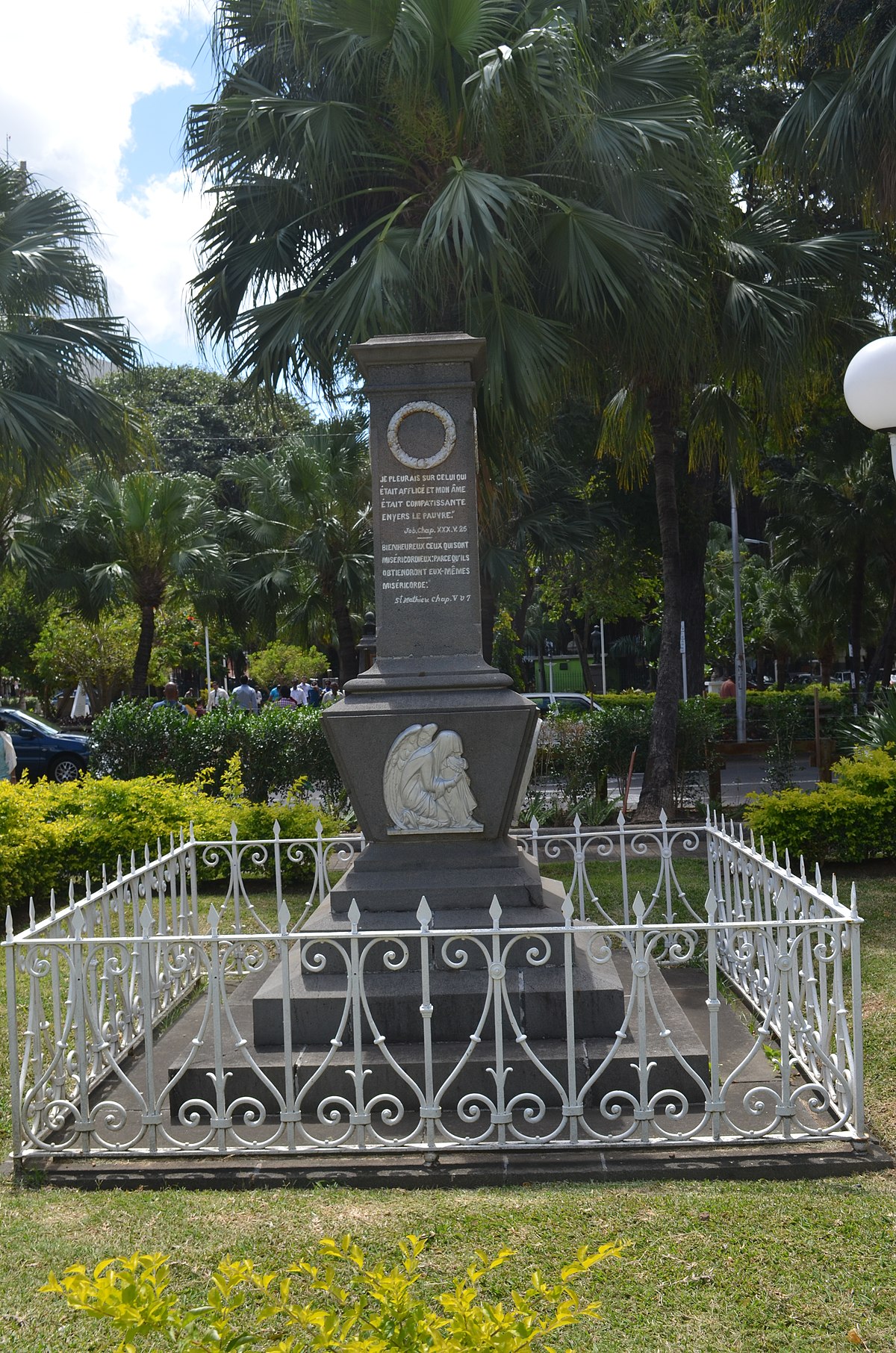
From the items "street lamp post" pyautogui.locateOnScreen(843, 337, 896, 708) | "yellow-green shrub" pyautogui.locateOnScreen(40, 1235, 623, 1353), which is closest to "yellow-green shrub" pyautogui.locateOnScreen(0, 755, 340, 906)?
"street lamp post" pyautogui.locateOnScreen(843, 337, 896, 708)

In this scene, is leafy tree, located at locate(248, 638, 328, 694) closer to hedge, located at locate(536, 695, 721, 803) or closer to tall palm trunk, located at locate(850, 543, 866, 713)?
tall palm trunk, located at locate(850, 543, 866, 713)

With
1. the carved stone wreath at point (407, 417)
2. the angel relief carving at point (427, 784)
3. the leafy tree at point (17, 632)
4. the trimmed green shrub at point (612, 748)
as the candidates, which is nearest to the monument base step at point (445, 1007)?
the angel relief carving at point (427, 784)

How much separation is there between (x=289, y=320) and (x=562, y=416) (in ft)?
28.6

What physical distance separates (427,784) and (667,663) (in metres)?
7.37

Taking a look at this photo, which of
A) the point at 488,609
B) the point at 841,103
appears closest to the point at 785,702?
the point at 488,609

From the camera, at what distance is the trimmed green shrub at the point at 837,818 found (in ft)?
31.9

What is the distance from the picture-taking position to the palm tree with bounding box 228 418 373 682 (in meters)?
18.8

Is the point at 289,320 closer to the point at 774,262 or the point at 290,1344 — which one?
the point at 774,262

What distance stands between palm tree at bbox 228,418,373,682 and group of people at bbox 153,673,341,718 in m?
1.58

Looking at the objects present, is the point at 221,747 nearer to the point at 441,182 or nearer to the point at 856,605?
the point at 441,182

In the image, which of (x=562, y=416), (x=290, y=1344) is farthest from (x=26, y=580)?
(x=290, y=1344)

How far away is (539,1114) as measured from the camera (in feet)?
15.6

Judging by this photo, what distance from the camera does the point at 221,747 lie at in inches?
508

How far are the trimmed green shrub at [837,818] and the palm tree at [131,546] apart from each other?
12.5 m
